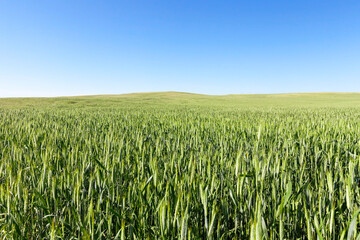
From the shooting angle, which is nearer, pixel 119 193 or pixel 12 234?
pixel 12 234

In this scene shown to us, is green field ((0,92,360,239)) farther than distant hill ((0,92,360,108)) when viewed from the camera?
No

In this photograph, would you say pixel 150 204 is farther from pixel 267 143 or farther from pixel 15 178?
pixel 267 143

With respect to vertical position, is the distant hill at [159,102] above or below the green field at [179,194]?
above

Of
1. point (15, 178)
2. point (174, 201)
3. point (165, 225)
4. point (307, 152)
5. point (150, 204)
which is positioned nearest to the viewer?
point (165, 225)

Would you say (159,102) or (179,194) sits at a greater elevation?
(159,102)

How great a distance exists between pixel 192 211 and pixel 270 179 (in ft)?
2.71

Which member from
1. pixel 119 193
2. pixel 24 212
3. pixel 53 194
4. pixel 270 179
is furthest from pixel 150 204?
pixel 270 179

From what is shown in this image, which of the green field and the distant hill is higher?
the distant hill

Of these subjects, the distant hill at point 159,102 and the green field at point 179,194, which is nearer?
the green field at point 179,194

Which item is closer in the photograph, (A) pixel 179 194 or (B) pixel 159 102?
(A) pixel 179 194

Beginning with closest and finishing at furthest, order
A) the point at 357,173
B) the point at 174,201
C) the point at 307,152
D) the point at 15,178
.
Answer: the point at 174,201, the point at 15,178, the point at 357,173, the point at 307,152

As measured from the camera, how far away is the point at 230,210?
139cm

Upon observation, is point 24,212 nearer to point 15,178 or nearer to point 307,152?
point 15,178

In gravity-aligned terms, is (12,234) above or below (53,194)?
below
